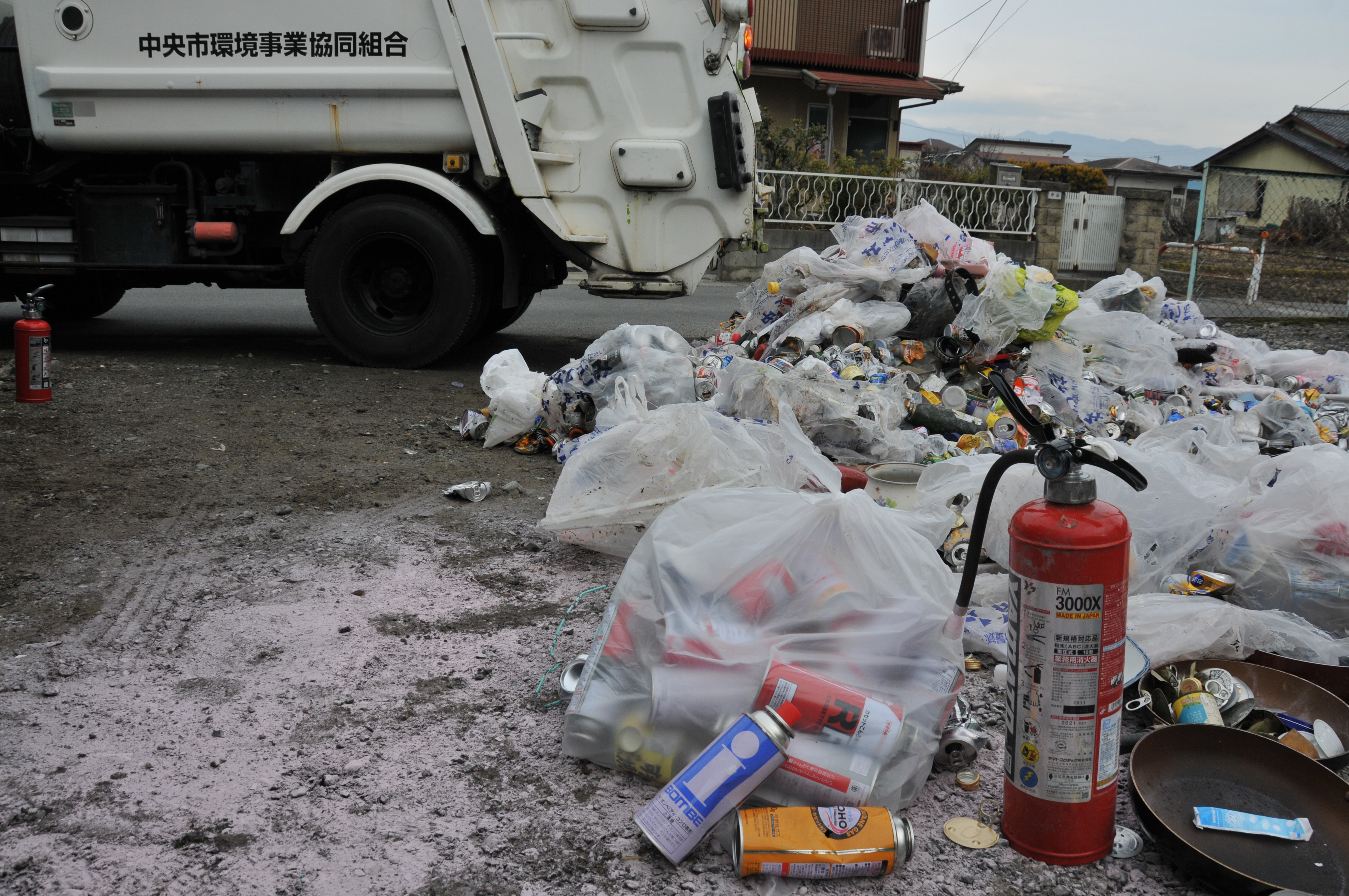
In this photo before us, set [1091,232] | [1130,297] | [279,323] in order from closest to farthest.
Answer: [1130,297] → [279,323] → [1091,232]

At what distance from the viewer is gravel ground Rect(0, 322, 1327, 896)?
1.55 meters

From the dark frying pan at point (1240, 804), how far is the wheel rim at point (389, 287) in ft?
13.8

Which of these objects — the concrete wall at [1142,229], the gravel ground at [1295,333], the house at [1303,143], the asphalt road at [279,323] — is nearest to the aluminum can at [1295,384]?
the gravel ground at [1295,333]

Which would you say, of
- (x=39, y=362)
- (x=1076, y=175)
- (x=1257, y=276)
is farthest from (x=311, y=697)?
(x=1076, y=175)

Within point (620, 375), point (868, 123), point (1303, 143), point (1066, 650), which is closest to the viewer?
point (1066, 650)

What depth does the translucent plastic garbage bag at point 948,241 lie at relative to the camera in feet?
16.3

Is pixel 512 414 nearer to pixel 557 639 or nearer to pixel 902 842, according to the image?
pixel 557 639

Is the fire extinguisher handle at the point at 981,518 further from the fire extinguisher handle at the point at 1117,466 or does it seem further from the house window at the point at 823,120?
the house window at the point at 823,120

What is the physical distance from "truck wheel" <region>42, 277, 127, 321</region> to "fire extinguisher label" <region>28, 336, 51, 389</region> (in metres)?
2.48

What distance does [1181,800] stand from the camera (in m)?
1.72

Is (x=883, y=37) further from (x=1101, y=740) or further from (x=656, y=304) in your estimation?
(x=1101, y=740)

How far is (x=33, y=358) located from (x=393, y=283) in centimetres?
169

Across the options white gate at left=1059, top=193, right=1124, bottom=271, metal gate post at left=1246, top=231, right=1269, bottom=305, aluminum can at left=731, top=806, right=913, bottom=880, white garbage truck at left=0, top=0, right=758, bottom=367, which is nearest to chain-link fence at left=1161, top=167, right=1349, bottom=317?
metal gate post at left=1246, top=231, right=1269, bottom=305

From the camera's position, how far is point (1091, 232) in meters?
13.5
